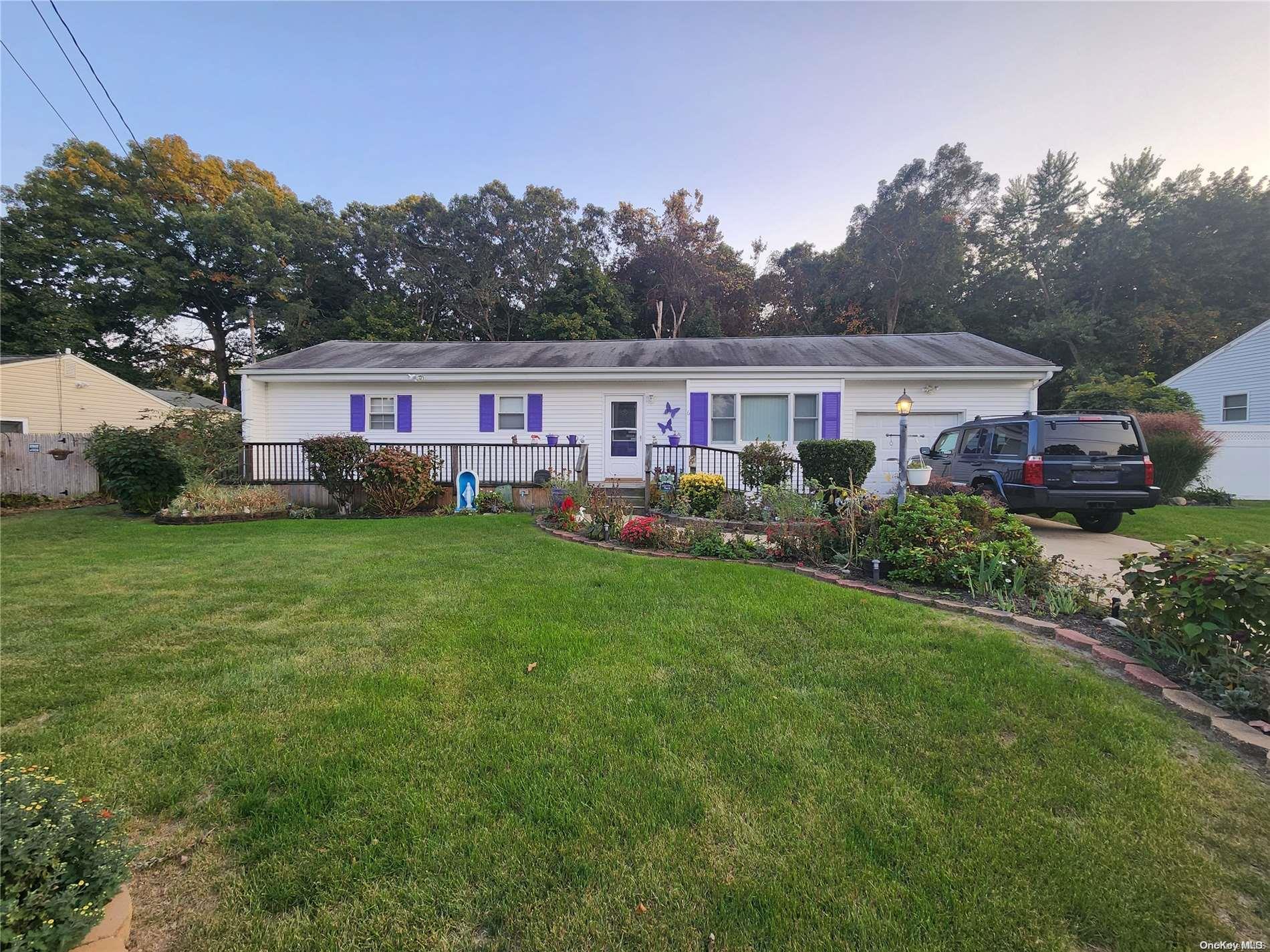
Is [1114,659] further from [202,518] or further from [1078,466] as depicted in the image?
[202,518]

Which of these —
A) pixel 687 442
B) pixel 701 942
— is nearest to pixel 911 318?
pixel 687 442

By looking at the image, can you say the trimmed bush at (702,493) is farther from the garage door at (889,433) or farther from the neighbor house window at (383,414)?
the neighbor house window at (383,414)

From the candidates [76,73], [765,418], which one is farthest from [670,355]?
[76,73]

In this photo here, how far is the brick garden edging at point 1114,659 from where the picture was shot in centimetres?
221

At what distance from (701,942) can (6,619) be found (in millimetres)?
5600

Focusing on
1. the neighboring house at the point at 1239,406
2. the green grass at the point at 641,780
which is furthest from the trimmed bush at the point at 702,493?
the neighboring house at the point at 1239,406

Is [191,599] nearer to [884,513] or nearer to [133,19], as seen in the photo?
[884,513]

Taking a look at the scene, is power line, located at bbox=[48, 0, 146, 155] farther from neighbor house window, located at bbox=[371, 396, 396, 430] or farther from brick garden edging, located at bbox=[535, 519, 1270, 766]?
brick garden edging, located at bbox=[535, 519, 1270, 766]

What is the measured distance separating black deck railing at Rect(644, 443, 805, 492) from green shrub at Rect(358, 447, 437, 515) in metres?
4.42

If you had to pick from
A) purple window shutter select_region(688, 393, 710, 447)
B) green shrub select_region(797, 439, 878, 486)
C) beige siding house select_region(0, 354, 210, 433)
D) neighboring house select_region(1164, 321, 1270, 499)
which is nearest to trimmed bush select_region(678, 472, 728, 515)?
Result: green shrub select_region(797, 439, 878, 486)

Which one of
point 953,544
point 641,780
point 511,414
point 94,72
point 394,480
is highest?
point 94,72

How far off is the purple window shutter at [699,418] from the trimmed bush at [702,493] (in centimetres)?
360

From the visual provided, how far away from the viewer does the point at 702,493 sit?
7.70 meters

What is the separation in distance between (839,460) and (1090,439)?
3298mm
